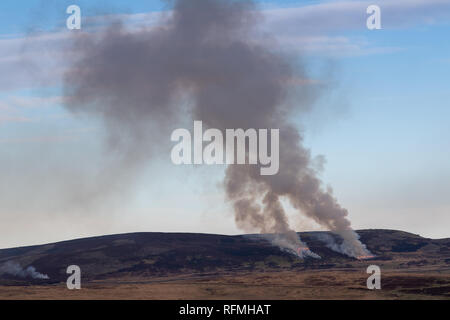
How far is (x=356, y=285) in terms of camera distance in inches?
4904

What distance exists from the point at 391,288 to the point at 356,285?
841 centimetres

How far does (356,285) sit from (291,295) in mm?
19524

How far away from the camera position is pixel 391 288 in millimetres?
117938
